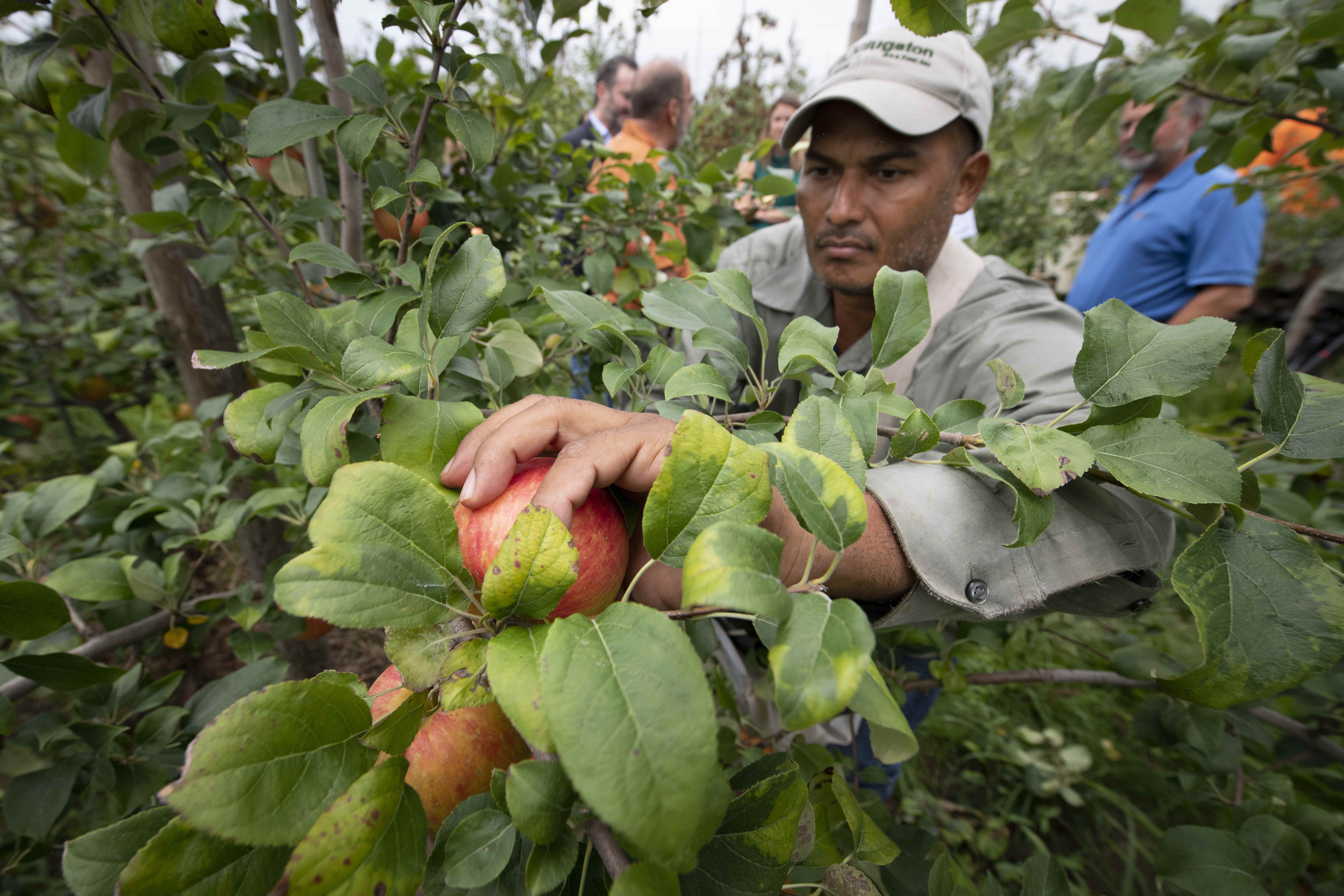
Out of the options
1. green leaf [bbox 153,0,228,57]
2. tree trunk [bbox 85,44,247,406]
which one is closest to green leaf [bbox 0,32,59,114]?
green leaf [bbox 153,0,228,57]

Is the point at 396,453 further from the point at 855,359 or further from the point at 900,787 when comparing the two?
the point at 900,787

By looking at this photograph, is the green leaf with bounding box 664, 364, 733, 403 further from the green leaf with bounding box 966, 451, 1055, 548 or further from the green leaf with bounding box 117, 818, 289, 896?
the green leaf with bounding box 117, 818, 289, 896

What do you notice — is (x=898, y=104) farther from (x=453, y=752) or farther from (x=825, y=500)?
(x=453, y=752)

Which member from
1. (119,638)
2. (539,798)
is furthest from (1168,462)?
(119,638)

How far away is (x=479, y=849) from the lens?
39 cm

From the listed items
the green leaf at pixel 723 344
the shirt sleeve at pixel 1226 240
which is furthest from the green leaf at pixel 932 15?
the shirt sleeve at pixel 1226 240

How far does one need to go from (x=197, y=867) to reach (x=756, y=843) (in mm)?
350

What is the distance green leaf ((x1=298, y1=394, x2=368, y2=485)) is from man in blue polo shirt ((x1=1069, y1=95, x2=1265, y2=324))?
241cm

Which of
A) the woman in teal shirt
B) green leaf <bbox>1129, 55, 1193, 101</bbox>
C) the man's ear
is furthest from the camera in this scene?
the woman in teal shirt

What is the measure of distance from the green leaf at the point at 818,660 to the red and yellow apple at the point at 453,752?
1.02ft

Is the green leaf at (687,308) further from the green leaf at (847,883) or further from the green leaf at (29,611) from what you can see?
the green leaf at (29,611)

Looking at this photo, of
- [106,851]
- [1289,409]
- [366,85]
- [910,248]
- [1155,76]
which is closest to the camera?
[106,851]

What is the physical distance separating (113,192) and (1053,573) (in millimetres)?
2488

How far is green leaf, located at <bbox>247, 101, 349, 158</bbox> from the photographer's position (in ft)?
2.02
